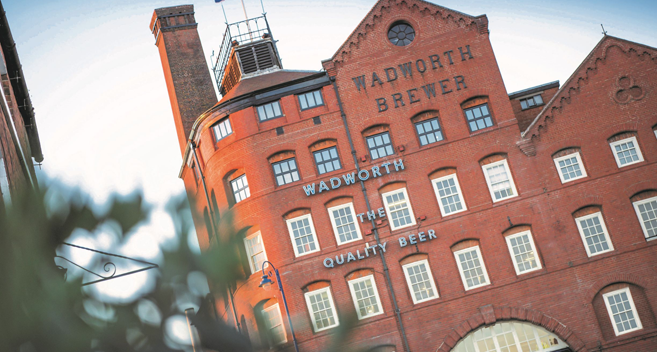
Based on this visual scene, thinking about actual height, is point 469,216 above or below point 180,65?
below

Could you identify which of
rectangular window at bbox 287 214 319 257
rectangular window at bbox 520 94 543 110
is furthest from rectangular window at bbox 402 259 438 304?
rectangular window at bbox 520 94 543 110

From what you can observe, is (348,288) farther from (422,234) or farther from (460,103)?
(460,103)

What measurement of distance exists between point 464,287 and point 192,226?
24994 millimetres

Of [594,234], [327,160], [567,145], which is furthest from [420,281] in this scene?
[567,145]

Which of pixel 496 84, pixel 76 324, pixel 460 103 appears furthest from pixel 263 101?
pixel 76 324

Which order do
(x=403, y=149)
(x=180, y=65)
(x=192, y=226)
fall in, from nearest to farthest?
(x=192, y=226) → (x=403, y=149) → (x=180, y=65)

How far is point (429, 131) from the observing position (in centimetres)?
2948

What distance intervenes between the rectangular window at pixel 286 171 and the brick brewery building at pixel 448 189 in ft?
0.23

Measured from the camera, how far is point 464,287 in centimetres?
2742

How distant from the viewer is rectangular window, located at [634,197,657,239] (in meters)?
27.6

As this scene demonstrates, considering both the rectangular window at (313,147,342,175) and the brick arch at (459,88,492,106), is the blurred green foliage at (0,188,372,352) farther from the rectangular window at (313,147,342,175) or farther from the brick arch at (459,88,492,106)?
the brick arch at (459,88,492,106)

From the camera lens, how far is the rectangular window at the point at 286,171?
29.0 m

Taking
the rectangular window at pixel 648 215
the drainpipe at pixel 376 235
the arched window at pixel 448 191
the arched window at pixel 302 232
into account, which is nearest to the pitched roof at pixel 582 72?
the arched window at pixel 448 191

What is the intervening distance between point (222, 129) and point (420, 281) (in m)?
12.0
